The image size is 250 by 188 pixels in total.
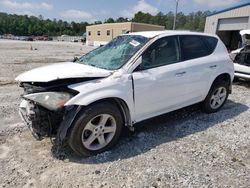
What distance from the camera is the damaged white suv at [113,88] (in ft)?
9.98

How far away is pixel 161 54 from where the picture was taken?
12.6 feet

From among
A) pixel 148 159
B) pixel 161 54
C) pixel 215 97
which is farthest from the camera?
pixel 215 97

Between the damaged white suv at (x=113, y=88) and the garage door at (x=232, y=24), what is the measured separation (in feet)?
57.0

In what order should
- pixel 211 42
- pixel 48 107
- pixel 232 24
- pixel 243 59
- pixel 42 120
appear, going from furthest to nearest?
pixel 232 24 → pixel 243 59 → pixel 211 42 → pixel 42 120 → pixel 48 107

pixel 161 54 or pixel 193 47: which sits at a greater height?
pixel 193 47

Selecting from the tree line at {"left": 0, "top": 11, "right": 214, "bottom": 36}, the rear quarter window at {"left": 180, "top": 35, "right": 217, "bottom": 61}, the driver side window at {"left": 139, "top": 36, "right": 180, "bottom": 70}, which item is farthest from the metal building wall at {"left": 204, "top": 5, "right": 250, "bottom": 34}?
the tree line at {"left": 0, "top": 11, "right": 214, "bottom": 36}

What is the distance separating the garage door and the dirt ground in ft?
56.7

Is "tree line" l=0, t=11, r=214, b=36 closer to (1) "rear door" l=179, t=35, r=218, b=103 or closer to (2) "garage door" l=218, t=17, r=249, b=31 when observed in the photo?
(2) "garage door" l=218, t=17, r=249, b=31

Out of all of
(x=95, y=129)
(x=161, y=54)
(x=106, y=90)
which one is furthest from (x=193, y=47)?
(x=95, y=129)

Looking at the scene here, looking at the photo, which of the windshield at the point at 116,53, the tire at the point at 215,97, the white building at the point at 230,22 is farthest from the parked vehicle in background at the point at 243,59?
the white building at the point at 230,22

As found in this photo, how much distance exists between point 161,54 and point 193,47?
0.96 meters

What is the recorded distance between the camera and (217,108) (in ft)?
17.0

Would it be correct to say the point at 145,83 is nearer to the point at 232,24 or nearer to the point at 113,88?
the point at 113,88

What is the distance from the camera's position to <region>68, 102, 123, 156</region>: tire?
9.99 ft
